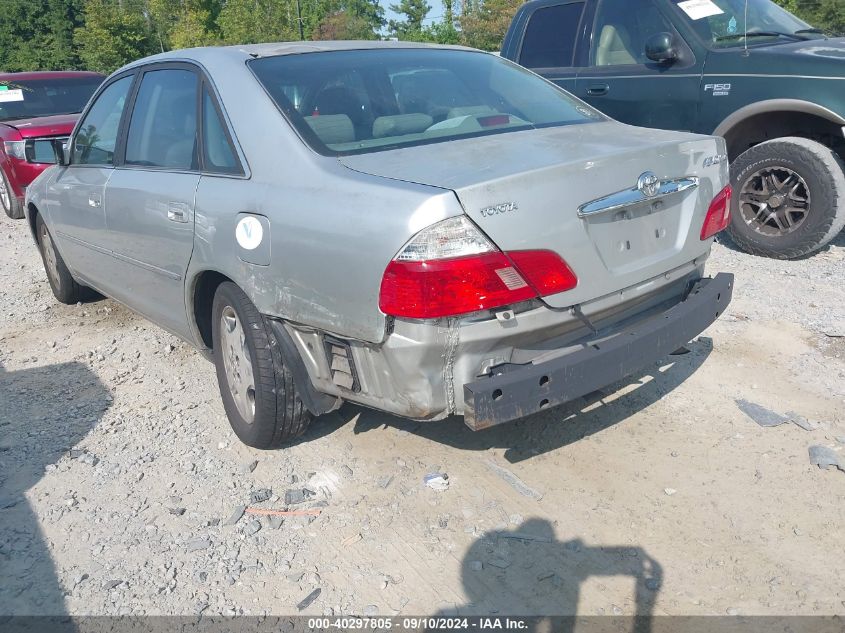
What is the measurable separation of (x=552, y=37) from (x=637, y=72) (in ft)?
3.32

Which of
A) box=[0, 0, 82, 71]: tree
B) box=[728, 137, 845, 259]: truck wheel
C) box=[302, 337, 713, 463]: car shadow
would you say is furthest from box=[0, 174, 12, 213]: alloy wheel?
box=[0, 0, 82, 71]: tree

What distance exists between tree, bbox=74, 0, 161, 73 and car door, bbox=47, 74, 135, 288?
29.1m

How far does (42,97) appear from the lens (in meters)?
9.34

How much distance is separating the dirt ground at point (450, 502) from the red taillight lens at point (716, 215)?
0.90 m

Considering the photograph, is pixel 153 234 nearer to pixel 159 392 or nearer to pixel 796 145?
pixel 159 392

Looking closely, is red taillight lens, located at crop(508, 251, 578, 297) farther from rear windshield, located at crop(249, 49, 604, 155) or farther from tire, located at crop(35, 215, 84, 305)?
tire, located at crop(35, 215, 84, 305)

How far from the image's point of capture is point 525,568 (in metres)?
2.64

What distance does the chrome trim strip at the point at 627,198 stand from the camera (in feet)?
8.77

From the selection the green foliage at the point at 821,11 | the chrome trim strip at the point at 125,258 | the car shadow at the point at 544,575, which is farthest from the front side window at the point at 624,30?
the green foliage at the point at 821,11

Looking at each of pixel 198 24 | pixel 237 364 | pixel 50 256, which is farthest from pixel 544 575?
pixel 198 24

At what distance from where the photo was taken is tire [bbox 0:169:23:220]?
342 inches

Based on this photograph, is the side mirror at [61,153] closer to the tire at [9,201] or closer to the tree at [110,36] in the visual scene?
the tire at [9,201]

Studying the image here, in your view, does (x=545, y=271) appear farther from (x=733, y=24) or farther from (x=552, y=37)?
(x=552, y=37)

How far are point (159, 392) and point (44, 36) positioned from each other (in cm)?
4638
